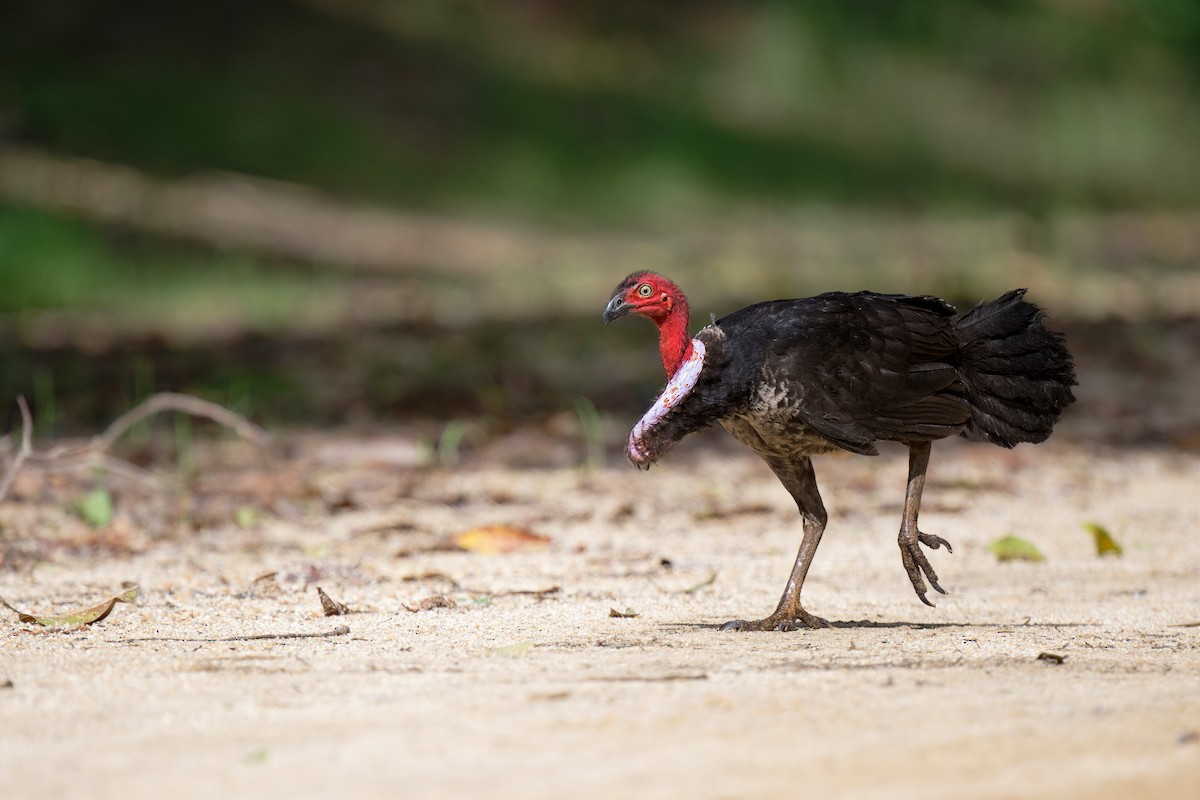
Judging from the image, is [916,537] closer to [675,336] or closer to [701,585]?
[701,585]

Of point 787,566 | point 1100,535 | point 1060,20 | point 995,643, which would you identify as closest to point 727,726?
point 995,643

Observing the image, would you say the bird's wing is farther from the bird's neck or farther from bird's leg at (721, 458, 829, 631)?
bird's leg at (721, 458, 829, 631)

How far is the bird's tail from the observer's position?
3.91 meters

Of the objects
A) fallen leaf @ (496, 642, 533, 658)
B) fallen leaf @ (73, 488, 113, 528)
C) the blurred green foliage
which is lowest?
fallen leaf @ (496, 642, 533, 658)

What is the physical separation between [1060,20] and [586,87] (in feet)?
19.8

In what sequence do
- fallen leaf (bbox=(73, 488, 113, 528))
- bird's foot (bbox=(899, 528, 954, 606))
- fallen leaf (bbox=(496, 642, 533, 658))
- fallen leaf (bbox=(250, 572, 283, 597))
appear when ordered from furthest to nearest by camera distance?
fallen leaf (bbox=(73, 488, 113, 528)) → fallen leaf (bbox=(250, 572, 283, 597)) → bird's foot (bbox=(899, 528, 954, 606)) → fallen leaf (bbox=(496, 642, 533, 658))

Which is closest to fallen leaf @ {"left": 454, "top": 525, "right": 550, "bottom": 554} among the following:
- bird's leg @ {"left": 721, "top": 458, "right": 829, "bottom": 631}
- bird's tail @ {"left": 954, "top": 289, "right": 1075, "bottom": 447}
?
bird's leg @ {"left": 721, "top": 458, "right": 829, "bottom": 631}

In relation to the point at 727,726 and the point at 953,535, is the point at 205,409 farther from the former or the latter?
the point at 727,726

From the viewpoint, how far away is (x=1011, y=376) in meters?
3.93

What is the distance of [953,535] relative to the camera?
483 centimetres

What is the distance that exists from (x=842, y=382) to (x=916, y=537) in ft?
1.40

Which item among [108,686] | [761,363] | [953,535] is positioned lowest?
[108,686]

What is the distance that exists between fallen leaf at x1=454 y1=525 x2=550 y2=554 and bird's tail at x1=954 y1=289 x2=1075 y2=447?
1.34 meters

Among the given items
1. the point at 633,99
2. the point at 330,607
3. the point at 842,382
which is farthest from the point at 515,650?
the point at 633,99
